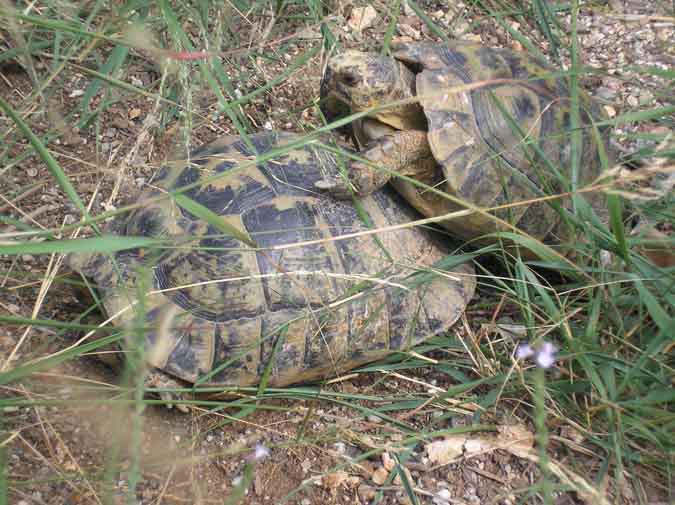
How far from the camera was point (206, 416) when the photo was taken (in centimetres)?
229

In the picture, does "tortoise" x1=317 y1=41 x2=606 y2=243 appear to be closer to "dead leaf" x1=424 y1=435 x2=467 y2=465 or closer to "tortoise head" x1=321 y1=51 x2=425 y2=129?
"tortoise head" x1=321 y1=51 x2=425 y2=129

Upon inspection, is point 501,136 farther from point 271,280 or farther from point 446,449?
point 446,449

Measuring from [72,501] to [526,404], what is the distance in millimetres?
1562

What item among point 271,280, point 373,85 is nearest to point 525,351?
point 271,280

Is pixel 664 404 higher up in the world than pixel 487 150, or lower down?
lower down

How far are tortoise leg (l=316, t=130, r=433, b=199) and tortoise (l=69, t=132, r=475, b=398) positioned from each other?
8cm

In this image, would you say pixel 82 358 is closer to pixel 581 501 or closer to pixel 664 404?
pixel 581 501

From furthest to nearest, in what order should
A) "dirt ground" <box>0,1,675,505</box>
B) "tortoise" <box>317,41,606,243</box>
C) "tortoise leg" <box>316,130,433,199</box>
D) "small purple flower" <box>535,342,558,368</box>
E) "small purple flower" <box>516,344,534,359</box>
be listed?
"tortoise" <box>317,41,606,243</box>
"tortoise leg" <box>316,130,433,199</box>
"dirt ground" <box>0,1,675,505</box>
"small purple flower" <box>516,344,534,359</box>
"small purple flower" <box>535,342,558,368</box>

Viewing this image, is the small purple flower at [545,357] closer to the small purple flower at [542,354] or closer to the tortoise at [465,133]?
the small purple flower at [542,354]

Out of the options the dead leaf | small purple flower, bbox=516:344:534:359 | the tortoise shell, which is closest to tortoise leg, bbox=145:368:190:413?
the dead leaf

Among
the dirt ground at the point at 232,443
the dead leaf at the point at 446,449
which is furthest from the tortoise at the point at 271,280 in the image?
the dead leaf at the point at 446,449

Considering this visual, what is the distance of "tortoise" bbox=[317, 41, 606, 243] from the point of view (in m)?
2.53

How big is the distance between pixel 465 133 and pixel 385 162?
14.5 inches

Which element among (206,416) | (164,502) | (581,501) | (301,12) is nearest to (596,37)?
(301,12)
